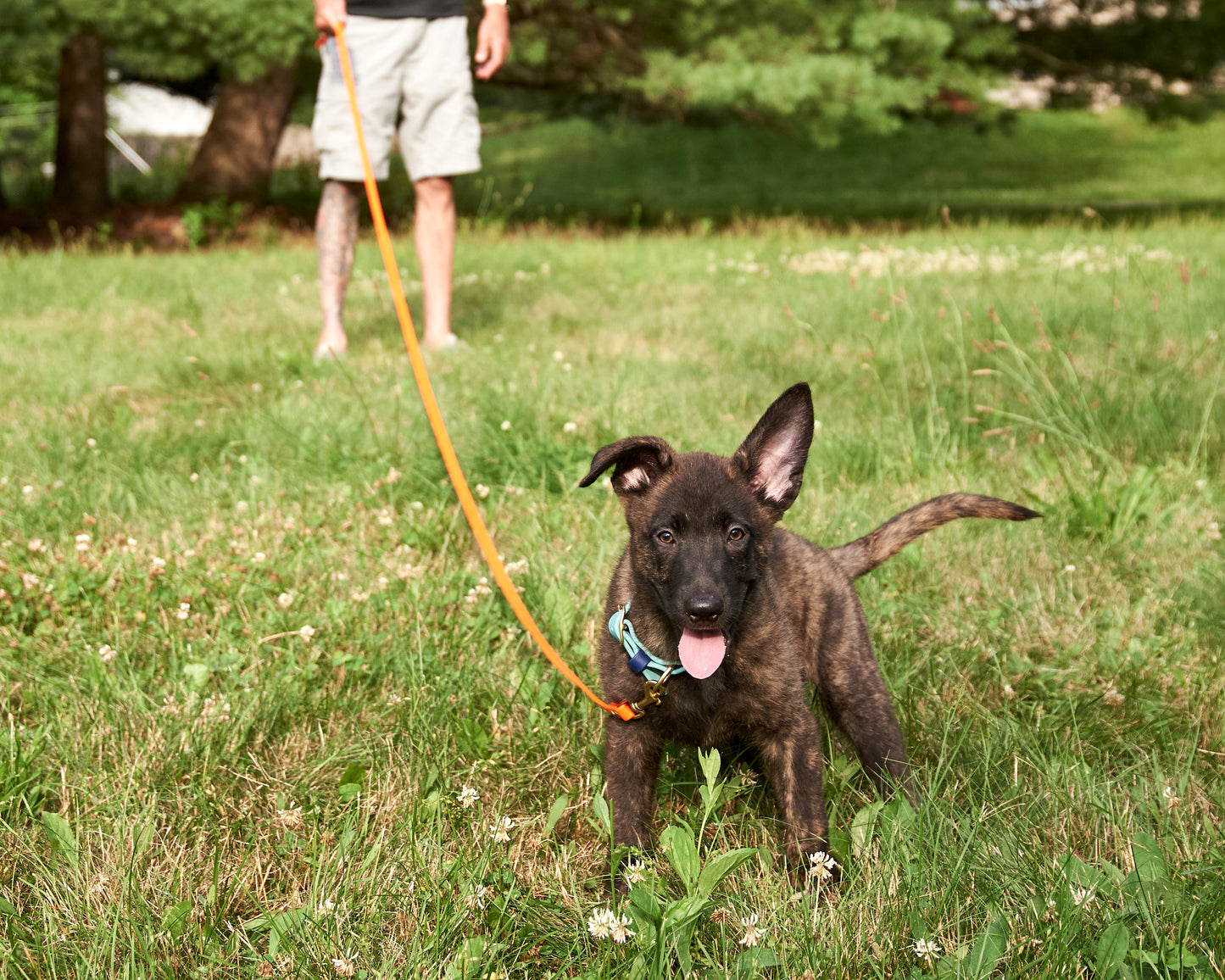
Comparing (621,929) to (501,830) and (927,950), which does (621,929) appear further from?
(927,950)

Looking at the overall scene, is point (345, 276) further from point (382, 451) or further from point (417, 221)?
point (382, 451)

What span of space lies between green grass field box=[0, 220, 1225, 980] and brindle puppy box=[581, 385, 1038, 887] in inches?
4.2

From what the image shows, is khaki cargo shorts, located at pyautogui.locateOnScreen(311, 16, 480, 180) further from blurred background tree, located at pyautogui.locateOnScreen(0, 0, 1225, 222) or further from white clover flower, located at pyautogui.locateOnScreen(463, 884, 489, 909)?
blurred background tree, located at pyautogui.locateOnScreen(0, 0, 1225, 222)

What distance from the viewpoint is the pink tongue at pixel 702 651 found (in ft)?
7.00

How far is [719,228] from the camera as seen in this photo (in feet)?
45.6

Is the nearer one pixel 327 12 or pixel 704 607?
pixel 704 607

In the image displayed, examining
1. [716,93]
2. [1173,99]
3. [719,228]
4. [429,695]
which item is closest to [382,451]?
[429,695]

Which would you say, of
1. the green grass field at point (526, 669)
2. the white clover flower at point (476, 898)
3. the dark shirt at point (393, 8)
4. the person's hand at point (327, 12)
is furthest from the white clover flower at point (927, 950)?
the dark shirt at point (393, 8)

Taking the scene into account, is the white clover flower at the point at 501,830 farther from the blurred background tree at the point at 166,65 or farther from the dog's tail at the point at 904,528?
the blurred background tree at the point at 166,65

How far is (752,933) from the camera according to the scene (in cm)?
177

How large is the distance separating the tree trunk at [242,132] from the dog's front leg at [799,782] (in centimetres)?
1483

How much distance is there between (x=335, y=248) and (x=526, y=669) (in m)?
3.76

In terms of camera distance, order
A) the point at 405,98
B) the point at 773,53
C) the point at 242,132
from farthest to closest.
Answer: the point at 242,132
the point at 773,53
the point at 405,98

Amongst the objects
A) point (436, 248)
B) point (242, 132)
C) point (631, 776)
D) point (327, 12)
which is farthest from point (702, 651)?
point (242, 132)
